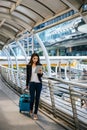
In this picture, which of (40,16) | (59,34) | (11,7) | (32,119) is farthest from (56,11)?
(59,34)

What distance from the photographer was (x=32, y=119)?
712 centimetres

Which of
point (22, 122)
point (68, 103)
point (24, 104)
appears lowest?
point (22, 122)

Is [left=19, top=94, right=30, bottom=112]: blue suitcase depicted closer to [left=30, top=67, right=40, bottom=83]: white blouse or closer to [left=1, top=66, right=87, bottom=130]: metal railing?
[left=1, top=66, right=87, bottom=130]: metal railing

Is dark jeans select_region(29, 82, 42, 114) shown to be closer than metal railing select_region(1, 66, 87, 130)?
No

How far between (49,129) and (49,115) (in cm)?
127

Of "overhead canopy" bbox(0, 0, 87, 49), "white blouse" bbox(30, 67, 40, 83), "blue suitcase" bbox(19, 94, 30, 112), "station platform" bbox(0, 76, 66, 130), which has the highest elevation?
"overhead canopy" bbox(0, 0, 87, 49)

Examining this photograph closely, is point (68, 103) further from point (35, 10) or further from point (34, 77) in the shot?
point (35, 10)

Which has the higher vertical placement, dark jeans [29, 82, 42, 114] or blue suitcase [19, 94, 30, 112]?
dark jeans [29, 82, 42, 114]

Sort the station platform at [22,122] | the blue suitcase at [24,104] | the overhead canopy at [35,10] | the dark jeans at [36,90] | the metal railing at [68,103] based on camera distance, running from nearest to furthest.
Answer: the metal railing at [68,103], the overhead canopy at [35,10], the station platform at [22,122], the dark jeans at [36,90], the blue suitcase at [24,104]

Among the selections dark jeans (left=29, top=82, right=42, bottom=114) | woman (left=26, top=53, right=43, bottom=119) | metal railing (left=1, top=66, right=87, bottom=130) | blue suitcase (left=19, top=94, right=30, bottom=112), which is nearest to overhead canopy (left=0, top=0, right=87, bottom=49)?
woman (left=26, top=53, right=43, bottom=119)

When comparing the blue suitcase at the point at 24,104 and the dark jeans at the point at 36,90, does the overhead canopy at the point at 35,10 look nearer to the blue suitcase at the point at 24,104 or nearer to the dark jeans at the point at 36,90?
the dark jeans at the point at 36,90

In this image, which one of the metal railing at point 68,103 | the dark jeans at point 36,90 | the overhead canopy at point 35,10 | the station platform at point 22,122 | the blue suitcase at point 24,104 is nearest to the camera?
the metal railing at point 68,103

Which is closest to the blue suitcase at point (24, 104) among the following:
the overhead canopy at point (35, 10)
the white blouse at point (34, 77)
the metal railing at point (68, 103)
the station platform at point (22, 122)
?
the station platform at point (22, 122)

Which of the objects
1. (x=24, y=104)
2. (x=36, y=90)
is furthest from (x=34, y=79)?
(x=24, y=104)
